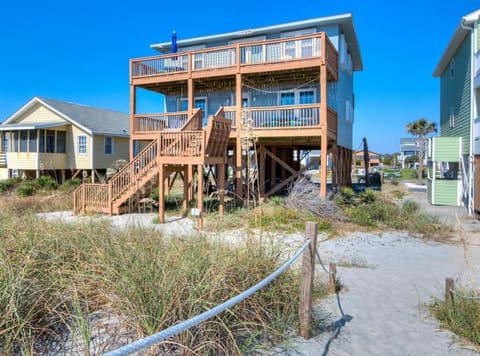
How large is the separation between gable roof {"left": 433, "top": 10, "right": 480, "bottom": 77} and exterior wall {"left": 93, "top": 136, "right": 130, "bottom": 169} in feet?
73.6

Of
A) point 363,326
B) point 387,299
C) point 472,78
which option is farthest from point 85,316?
point 472,78

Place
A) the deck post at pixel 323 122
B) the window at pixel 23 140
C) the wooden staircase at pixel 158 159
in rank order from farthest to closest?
the window at pixel 23 140, the deck post at pixel 323 122, the wooden staircase at pixel 158 159

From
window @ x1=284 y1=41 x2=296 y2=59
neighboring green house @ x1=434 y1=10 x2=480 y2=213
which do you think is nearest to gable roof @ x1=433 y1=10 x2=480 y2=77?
neighboring green house @ x1=434 y1=10 x2=480 y2=213

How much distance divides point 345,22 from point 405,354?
1575 centimetres

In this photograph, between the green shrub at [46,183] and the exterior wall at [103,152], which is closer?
the green shrub at [46,183]

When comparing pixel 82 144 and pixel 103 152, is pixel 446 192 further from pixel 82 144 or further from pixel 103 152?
pixel 82 144

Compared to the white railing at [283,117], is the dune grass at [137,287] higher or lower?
lower

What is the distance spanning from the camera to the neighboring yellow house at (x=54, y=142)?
24438mm

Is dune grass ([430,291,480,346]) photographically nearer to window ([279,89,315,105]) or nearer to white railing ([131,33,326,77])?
white railing ([131,33,326,77])

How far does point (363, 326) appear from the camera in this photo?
4383 mm

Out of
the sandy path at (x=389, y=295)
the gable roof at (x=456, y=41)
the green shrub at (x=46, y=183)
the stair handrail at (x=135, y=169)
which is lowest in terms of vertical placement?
the sandy path at (x=389, y=295)

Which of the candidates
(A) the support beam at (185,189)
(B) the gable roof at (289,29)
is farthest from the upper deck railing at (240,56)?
(A) the support beam at (185,189)

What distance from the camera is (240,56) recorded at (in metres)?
14.5

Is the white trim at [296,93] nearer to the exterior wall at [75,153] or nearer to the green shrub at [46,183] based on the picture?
the green shrub at [46,183]
